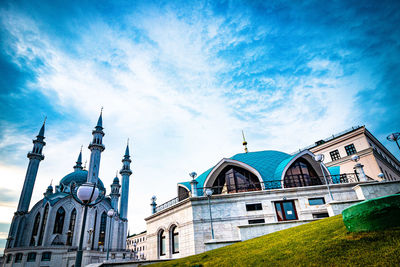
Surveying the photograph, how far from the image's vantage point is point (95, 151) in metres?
49.6

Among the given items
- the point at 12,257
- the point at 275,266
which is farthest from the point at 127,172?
the point at 275,266

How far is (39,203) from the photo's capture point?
48219 mm

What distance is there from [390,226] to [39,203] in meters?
58.9

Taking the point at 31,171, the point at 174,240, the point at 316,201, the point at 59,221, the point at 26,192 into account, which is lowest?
the point at 174,240

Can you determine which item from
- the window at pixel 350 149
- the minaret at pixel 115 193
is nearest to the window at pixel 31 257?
the minaret at pixel 115 193

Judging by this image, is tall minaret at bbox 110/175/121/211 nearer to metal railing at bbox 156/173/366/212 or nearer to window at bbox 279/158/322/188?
metal railing at bbox 156/173/366/212

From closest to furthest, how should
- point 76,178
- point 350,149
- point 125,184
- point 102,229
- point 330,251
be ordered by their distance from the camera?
point 330,251
point 350,149
point 102,229
point 125,184
point 76,178

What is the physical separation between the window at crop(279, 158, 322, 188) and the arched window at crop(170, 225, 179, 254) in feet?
38.2

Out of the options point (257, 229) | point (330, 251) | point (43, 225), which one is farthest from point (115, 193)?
point (330, 251)

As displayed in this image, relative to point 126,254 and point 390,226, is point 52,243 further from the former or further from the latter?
point 390,226

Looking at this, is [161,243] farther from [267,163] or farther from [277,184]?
[267,163]

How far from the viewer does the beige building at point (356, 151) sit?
32.9 meters

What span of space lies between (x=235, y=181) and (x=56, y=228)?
4191 centimetres

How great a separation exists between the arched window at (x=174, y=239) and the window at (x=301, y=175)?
11629 mm
